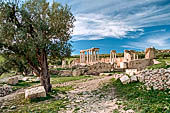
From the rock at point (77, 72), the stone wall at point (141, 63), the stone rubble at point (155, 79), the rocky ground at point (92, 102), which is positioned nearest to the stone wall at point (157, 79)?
the stone rubble at point (155, 79)

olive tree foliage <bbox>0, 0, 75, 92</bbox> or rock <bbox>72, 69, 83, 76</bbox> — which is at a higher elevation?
olive tree foliage <bbox>0, 0, 75, 92</bbox>

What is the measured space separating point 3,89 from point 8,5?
33.0 feet

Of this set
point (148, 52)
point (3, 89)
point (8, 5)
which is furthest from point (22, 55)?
point (148, 52)

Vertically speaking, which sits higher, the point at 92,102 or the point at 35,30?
the point at 35,30

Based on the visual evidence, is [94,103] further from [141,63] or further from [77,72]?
[141,63]

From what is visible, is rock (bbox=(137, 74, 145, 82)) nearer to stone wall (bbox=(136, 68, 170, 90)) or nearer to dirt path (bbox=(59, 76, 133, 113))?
stone wall (bbox=(136, 68, 170, 90))

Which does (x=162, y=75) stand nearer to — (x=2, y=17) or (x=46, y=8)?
(x=46, y=8)

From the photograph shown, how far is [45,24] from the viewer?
13.5 m

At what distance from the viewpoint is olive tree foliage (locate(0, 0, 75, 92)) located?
1238cm

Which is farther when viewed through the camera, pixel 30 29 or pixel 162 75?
pixel 30 29

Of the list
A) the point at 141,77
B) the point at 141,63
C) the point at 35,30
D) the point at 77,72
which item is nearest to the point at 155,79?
the point at 141,77

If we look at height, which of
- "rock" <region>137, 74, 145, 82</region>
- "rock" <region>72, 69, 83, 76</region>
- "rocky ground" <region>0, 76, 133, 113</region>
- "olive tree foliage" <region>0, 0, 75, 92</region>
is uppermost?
"olive tree foliage" <region>0, 0, 75, 92</region>

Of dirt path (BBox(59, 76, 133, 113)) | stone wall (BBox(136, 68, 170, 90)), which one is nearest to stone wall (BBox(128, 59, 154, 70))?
stone wall (BBox(136, 68, 170, 90))

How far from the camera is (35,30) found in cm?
1378
